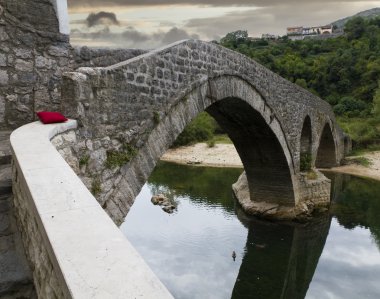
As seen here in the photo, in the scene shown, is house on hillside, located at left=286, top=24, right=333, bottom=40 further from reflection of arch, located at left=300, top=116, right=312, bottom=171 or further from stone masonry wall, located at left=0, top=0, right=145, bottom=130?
stone masonry wall, located at left=0, top=0, right=145, bottom=130

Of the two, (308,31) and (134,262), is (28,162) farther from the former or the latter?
(308,31)

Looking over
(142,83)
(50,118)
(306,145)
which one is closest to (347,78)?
(306,145)

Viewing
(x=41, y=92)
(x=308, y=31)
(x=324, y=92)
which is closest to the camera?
(x=41, y=92)

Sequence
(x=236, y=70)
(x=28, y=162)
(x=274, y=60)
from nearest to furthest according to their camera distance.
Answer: (x=28, y=162) < (x=236, y=70) < (x=274, y=60)

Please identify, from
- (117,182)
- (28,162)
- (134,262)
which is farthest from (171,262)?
(134,262)

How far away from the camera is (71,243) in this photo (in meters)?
1.33

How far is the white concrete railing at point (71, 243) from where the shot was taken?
109 centimetres

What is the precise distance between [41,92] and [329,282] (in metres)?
7.87

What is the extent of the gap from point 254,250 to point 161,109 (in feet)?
23.1

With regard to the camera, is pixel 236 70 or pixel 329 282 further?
pixel 329 282

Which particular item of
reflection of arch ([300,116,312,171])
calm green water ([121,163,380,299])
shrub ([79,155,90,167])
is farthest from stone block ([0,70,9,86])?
reflection of arch ([300,116,312,171])

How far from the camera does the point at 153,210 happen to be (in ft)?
46.3

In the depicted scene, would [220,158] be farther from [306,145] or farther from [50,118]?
[50,118]

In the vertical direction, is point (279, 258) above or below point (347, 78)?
below
